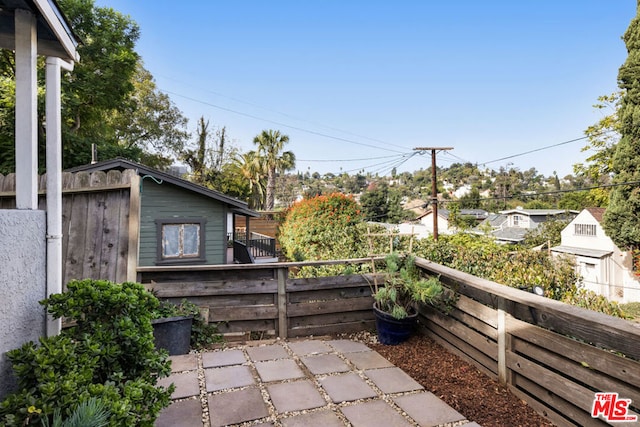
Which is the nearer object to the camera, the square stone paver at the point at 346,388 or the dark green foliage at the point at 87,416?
the dark green foliage at the point at 87,416

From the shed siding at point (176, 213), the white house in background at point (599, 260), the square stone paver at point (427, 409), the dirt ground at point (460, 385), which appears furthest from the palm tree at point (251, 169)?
the square stone paver at point (427, 409)

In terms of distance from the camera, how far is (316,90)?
75.0 ft

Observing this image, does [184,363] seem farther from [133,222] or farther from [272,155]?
[272,155]

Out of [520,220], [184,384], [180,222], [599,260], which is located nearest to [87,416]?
[184,384]

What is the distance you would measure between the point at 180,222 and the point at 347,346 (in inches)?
252

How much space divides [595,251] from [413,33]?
54.7ft

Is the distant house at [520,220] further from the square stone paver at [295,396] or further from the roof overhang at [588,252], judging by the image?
the square stone paver at [295,396]

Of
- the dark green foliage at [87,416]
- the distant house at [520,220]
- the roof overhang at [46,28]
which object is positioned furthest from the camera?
the distant house at [520,220]

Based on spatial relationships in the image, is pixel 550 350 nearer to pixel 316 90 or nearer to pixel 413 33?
pixel 413 33

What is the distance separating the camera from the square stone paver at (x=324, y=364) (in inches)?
103

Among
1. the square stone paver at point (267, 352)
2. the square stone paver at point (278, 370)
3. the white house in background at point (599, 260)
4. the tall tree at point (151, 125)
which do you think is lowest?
the white house in background at point (599, 260)

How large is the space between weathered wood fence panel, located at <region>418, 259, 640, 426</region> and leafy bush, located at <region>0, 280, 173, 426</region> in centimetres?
207

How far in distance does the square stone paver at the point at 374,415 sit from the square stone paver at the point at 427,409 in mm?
88

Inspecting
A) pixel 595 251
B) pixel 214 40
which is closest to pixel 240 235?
pixel 214 40
